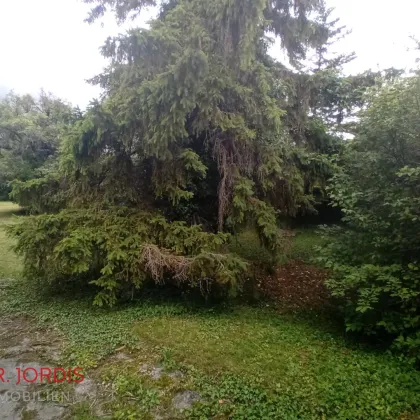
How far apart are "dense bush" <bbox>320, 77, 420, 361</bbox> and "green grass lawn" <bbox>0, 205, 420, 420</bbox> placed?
468 mm

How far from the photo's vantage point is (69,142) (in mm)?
4707

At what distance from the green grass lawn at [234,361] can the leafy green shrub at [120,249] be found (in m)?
0.54

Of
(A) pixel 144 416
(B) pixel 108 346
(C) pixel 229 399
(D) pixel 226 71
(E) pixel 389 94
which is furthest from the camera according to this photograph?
(D) pixel 226 71

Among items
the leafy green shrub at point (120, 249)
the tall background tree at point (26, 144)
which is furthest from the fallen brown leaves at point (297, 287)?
the tall background tree at point (26, 144)

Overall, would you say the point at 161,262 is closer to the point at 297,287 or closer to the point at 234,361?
the point at 234,361

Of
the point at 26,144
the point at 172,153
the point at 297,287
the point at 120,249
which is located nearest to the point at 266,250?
the point at 297,287

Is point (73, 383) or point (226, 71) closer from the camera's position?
point (73, 383)

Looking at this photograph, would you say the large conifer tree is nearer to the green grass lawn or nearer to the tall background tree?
the green grass lawn

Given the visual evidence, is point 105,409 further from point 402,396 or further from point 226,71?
point 226,71

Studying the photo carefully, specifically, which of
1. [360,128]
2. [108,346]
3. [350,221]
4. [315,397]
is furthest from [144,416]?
[360,128]

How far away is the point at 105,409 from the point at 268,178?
14.7 ft

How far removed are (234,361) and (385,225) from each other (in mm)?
2585

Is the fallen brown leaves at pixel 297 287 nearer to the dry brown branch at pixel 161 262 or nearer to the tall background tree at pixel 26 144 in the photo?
the dry brown branch at pixel 161 262

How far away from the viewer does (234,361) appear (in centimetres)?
349
